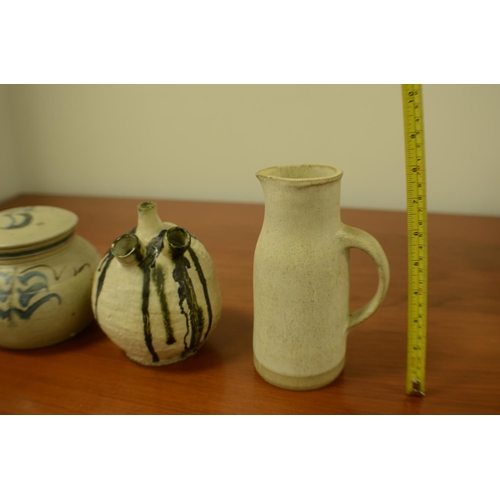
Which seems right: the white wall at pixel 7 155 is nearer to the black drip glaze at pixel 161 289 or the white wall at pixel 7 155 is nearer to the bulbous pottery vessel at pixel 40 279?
the bulbous pottery vessel at pixel 40 279

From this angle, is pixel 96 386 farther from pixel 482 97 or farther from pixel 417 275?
pixel 482 97

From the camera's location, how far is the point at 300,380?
0.74 metres

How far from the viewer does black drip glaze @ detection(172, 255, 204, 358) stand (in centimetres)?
73

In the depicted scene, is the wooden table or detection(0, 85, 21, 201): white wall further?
detection(0, 85, 21, 201): white wall

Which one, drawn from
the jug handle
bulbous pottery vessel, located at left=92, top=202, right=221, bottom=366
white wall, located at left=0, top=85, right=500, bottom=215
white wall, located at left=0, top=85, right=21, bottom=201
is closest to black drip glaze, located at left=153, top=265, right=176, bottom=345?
bulbous pottery vessel, located at left=92, top=202, right=221, bottom=366

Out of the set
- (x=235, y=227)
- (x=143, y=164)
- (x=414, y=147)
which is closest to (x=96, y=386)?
(x=414, y=147)

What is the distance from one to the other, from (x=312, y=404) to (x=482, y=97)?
0.97m

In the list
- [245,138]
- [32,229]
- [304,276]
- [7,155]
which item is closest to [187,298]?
[304,276]

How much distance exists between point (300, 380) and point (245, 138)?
35.0 inches

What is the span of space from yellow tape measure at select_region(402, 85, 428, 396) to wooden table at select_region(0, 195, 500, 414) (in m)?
0.06

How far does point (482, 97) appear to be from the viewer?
1257mm

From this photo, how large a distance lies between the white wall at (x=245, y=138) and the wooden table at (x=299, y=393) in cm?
35

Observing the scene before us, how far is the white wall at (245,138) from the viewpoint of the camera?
132 centimetres

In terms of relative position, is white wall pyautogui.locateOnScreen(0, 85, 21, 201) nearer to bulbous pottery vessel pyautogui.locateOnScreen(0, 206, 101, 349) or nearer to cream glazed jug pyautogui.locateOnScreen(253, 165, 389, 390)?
bulbous pottery vessel pyautogui.locateOnScreen(0, 206, 101, 349)
